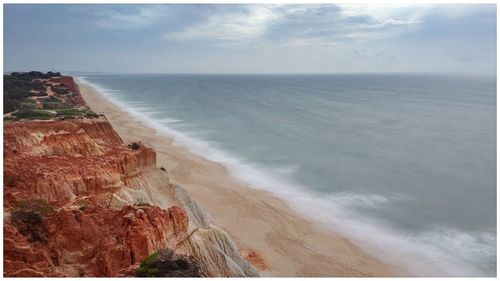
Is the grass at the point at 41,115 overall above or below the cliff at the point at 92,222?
above

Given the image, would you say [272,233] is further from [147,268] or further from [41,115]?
[41,115]

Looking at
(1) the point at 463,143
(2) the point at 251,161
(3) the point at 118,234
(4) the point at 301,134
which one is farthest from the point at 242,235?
(1) the point at 463,143

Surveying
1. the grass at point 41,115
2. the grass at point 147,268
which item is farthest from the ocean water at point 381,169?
the grass at point 147,268

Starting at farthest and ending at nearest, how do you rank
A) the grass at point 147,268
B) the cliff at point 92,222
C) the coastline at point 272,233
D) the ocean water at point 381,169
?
1. the ocean water at point 381,169
2. the coastline at point 272,233
3. the cliff at point 92,222
4. the grass at point 147,268

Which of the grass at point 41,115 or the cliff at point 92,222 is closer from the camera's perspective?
the cliff at point 92,222

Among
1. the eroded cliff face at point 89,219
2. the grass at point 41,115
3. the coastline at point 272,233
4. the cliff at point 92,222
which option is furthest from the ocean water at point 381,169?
the grass at point 41,115

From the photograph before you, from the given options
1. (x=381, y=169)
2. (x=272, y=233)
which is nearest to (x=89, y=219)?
(x=272, y=233)

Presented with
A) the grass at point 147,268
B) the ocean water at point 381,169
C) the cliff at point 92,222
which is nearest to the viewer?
the grass at point 147,268

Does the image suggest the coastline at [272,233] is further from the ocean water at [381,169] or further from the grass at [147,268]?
the grass at [147,268]

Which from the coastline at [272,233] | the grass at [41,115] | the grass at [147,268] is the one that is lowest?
the coastline at [272,233]
